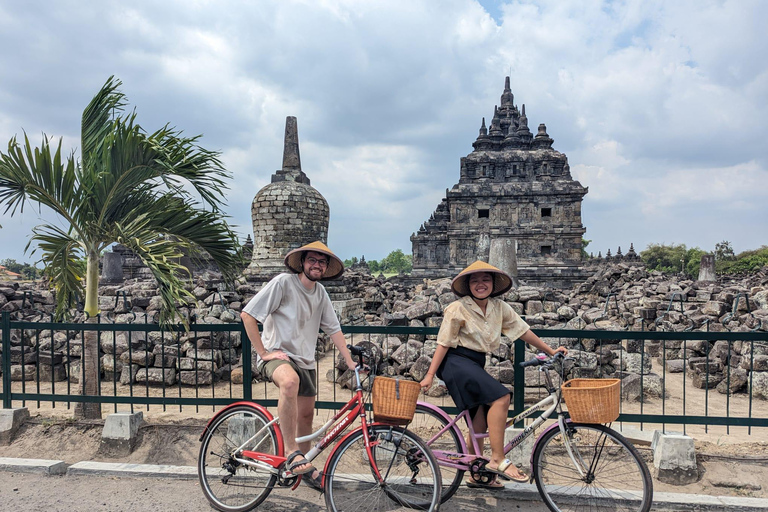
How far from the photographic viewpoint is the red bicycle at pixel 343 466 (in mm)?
2920

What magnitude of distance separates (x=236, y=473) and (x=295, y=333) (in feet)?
3.58

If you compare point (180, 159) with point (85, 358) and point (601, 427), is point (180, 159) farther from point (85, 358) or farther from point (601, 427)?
point (601, 427)

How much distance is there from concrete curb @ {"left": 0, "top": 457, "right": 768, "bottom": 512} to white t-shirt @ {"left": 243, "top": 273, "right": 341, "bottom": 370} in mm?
1436

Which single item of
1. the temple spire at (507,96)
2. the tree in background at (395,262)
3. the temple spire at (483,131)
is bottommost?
the tree in background at (395,262)

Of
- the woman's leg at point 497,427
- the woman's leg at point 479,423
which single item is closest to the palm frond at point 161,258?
the woman's leg at point 479,423

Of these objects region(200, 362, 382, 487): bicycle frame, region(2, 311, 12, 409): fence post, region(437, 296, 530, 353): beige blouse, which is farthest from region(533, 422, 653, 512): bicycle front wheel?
region(2, 311, 12, 409): fence post

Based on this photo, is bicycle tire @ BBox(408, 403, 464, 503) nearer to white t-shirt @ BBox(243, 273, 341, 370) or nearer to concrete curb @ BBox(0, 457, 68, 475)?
white t-shirt @ BBox(243, 273, 341, 370)

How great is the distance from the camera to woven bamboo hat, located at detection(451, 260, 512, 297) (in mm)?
3186

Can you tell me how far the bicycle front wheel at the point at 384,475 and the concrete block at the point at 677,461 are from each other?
1946 millimetres

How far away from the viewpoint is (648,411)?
6766mm

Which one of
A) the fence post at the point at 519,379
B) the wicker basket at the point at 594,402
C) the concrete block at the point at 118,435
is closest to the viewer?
the wicker basket at the point at 594,402

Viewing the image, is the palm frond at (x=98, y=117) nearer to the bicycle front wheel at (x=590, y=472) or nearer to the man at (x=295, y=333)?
the man at (x=295, y=333)

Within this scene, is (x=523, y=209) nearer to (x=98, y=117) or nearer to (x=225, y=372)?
(x=225, y=372)

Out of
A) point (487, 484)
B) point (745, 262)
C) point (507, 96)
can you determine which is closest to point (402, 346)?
point (487, 484)
